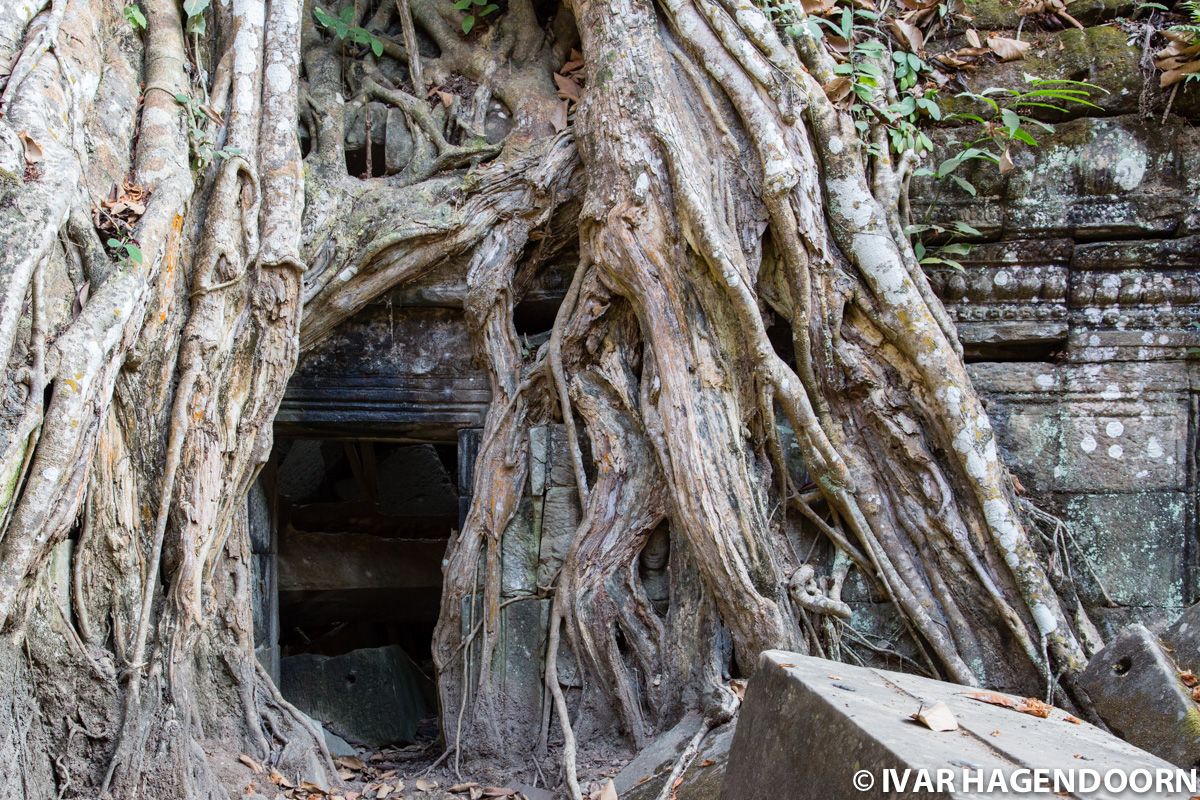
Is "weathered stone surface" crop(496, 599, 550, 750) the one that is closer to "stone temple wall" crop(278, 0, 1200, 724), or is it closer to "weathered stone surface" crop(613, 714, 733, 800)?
"stone temple wall" crop(278, 0, 1200, 724)

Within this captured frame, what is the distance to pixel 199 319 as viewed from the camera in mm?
2969

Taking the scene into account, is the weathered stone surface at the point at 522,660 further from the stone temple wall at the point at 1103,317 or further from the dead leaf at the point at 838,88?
the dead leaf at the point at 838,88

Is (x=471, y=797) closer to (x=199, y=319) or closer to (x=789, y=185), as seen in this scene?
(x=199, y=319)

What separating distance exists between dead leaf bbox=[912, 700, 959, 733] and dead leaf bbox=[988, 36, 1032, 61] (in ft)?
8.60

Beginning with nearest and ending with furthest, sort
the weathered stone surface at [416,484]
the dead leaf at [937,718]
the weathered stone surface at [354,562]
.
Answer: the dead leaf at [937,718] < the weathered stone surface at [354,562] < the weathered stone surface at [416,484]

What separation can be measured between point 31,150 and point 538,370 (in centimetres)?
155

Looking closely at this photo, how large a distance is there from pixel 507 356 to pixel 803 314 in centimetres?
96

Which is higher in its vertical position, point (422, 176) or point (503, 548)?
point (422, 176)

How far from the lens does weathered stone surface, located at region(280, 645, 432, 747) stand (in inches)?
165

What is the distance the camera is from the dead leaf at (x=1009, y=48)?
Result: 367 cm

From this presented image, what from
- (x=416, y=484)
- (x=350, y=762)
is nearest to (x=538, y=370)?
(x=350, y=762)

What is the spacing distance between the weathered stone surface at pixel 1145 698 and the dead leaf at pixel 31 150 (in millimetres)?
2685

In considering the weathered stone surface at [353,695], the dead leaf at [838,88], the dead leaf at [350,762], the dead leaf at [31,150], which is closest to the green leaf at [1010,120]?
the dead leaf at [838,88]

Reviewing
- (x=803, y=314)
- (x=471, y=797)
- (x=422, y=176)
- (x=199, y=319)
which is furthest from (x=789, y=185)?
(x=471, y=797)
